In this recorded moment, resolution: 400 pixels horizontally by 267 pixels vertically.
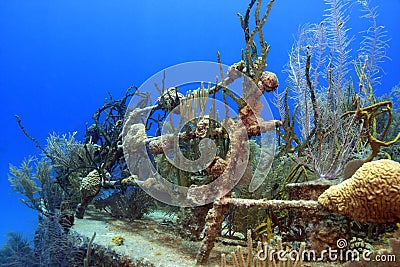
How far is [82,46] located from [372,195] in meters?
50.8

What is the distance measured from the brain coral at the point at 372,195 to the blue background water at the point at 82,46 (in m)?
40.8

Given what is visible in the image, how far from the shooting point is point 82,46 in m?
48.2

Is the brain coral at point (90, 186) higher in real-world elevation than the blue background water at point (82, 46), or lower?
lower

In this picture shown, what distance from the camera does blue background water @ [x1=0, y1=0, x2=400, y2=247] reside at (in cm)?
4478

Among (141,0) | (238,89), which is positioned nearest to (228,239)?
(238,89)

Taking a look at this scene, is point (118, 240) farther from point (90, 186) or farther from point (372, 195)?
point (372, 195)

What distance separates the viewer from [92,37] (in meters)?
47.1

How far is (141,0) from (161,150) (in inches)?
1837

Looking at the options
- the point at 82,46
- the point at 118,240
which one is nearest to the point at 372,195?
the point at 118,240

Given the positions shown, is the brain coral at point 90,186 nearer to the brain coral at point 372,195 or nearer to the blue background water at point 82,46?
the brain coral at point 372,195

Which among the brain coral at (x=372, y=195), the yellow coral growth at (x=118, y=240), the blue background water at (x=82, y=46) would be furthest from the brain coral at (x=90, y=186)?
the blue background water at (x=82, y=46)

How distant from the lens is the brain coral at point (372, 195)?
2.80m

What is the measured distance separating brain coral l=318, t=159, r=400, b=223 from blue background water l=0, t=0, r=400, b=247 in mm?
40778

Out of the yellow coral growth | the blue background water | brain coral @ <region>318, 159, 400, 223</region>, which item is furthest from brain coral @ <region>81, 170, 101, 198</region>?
the blue background water
